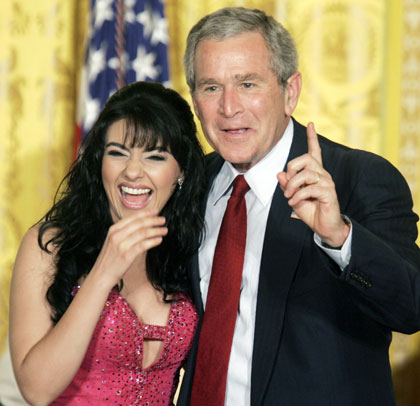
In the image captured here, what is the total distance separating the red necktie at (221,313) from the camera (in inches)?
62.7

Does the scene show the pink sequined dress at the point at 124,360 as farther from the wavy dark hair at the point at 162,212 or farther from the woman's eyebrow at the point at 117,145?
the woman's eyebrow at the point at 117,145

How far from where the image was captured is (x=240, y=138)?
5.59ft

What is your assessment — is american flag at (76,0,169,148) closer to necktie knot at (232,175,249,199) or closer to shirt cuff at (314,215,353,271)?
necktie knot at (232,175,249,199)

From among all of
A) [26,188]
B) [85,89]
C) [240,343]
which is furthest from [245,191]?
[26,188]

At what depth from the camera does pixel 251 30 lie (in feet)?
5.63

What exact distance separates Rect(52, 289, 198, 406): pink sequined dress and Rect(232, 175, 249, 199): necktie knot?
370 mm

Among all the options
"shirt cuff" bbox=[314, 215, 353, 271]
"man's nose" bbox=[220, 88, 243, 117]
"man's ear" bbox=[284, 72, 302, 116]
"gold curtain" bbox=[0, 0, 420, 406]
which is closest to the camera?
"shirt cuff" bbox=[314, 215, 353, 271]

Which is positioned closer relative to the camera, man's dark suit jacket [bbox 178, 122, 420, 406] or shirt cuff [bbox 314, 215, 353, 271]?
shirt cuff [bbox 314, 215, 353, 271]

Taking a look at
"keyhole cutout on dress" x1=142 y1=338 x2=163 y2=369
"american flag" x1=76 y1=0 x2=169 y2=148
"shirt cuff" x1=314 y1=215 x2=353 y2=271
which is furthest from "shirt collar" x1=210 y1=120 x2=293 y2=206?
A: "american flag" x1=76 y1=0 x2=169 y2=148

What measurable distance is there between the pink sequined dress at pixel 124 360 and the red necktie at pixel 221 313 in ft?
0.43

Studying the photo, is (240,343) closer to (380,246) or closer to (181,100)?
(380,246)

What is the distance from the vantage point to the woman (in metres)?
1.50

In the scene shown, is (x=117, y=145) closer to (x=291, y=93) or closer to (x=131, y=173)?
(x=131, y=173)

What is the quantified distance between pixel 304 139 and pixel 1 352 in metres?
1.89
